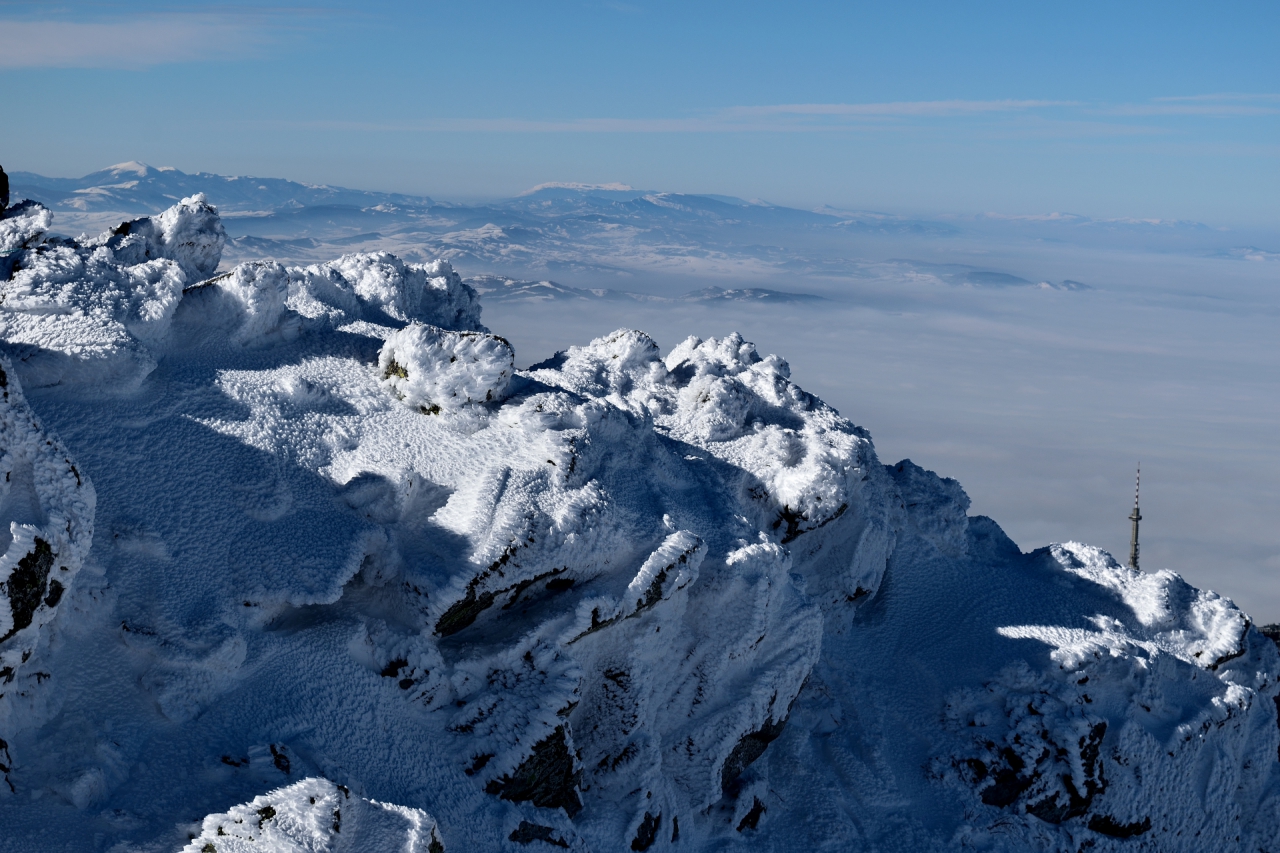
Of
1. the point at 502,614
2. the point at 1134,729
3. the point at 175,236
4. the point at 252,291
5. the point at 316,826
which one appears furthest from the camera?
the point at 1134,729

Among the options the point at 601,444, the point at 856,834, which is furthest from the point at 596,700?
the point at 856,834

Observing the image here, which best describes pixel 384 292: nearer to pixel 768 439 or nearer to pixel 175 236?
pixel 175 236

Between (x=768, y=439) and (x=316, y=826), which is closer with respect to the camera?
(x=316, y=826)

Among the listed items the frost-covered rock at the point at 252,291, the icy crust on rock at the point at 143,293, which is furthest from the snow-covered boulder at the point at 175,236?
the frost-covered rock at the point at 252,291

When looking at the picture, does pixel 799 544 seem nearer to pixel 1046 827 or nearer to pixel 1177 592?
pixel 1046 827

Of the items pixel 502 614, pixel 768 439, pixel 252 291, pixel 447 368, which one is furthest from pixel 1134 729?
pixel 252 291

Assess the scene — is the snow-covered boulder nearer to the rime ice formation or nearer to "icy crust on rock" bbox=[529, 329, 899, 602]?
the rime ice formation
